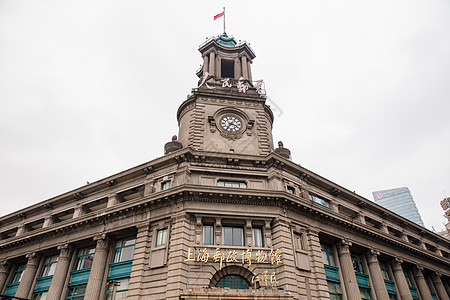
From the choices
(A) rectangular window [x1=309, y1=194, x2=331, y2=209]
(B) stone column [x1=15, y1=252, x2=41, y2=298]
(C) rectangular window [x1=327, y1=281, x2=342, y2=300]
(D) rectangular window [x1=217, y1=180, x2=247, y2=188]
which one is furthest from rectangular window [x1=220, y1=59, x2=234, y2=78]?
(B) stone column [x1=15, y1=252, x2=41, y2=298]

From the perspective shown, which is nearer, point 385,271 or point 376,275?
point 376,275

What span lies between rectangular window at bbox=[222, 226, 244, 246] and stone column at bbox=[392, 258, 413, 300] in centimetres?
2029

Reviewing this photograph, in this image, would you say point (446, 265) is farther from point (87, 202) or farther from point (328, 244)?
point (87, 202)

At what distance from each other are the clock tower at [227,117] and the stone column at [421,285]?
23334 mm

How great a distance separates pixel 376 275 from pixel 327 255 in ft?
20.2

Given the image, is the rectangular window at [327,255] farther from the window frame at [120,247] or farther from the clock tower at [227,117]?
the window frame at [120,247]

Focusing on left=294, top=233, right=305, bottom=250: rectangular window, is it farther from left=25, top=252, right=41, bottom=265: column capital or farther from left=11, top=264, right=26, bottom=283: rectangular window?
left=11, top=264, right=26, bottom=283: rectangular window

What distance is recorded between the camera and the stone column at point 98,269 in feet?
78.6

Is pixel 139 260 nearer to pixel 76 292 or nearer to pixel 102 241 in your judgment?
pixel 102 241

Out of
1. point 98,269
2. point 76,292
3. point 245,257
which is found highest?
point 98,269

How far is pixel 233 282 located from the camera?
21.4m

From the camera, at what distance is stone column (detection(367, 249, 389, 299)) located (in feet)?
93.3

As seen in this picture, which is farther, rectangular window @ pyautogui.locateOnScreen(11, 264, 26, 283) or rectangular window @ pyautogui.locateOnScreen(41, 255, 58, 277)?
rectangular window @ pyautogui.locateOnScreen(11, 264, 26, 283)

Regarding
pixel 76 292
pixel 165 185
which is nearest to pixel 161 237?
pixel 165 185
